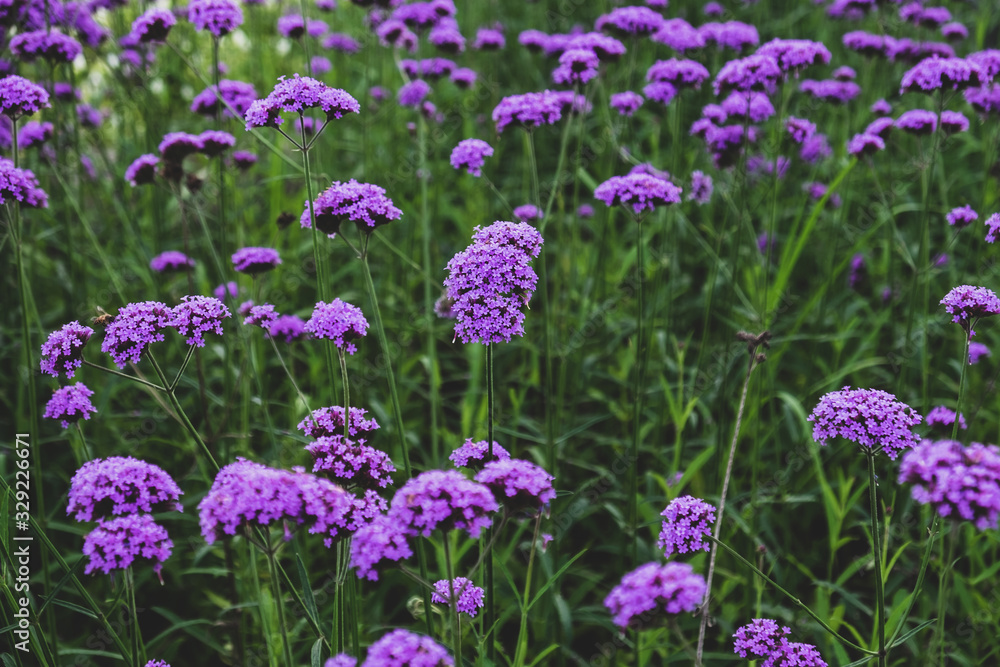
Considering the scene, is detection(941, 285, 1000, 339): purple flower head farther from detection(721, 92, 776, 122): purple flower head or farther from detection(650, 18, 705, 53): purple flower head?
detection(650, 18, 705, 53): purple flower head

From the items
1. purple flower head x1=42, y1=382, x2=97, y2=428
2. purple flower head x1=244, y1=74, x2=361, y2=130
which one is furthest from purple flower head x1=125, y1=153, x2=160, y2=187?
purple flower head x1=42, y1=382, x2=97, y2=428

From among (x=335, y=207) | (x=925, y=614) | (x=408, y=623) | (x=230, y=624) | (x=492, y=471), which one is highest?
(x=335, y=207)

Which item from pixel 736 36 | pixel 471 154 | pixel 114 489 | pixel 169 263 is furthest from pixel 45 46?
pixel 736 36

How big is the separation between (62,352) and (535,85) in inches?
237

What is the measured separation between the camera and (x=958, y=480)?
164cm

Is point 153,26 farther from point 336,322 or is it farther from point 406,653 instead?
point 406,653

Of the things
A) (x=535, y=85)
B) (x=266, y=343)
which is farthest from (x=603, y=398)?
(x=535, y=85)

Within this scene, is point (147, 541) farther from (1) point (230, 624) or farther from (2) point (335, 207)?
(1) point (230, 624)

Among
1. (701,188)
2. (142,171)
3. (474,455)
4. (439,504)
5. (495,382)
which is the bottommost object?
(495,382)

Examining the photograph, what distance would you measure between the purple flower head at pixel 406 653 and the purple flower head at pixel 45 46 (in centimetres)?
372

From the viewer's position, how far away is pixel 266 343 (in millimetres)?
5223

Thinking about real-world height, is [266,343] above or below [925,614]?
above

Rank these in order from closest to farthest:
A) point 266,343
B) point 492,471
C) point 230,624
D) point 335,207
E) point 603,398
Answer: point 492,471, point 335,207, point 230,624, point 603,398, point 266,343

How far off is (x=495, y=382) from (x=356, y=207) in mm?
2469
